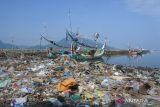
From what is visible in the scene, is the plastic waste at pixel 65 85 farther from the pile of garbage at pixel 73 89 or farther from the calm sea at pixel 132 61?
the calm sea at pixel 132 61

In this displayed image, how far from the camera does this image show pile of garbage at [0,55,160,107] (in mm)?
12844

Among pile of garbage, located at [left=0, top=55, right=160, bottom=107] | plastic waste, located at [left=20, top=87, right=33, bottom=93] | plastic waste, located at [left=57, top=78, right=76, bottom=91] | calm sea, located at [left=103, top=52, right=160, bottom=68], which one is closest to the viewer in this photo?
pile of garbage, located at [left=0, top=55, right=160, bottom=107]

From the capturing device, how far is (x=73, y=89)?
46.2 ft

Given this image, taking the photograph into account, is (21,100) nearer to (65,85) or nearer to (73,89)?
(65,85)

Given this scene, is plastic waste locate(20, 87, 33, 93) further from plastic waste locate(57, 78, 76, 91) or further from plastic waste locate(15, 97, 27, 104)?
plastic waste locate(57, 78, 76, 91)

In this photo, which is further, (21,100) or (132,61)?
(132,61)

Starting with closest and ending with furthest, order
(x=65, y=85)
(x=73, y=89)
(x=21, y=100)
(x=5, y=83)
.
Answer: (x=21, y=100)
(x=65, y=85)
(x=73, y=89)
(x=5, y=83)

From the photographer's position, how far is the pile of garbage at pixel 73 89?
1284 centimetres

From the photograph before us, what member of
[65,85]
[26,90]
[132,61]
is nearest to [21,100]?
[26,90]

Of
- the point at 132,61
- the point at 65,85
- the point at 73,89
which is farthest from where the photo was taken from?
→ the point at 132,61

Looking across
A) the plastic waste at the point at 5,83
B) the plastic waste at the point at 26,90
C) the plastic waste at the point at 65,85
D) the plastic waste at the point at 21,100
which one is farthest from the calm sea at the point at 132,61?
the plastic waste at the point at 21,100

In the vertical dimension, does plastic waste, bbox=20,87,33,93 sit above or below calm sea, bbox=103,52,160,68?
above

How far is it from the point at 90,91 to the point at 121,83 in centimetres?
196

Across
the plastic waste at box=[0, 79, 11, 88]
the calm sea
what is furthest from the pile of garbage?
the calm sea
